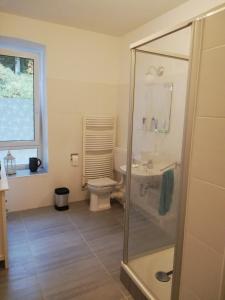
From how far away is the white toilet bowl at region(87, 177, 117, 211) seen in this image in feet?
10.3

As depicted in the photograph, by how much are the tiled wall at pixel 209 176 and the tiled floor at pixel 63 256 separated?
0.94 metres

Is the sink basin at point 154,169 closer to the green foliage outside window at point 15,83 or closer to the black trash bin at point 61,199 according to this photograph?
the black trash bin at point 61,199

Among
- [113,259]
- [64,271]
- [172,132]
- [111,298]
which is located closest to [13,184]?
[64,271]

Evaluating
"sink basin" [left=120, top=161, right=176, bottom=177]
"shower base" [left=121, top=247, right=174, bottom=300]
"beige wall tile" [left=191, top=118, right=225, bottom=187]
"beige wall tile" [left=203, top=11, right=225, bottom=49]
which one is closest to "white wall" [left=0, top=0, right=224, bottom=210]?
"sink basin" [left=120, top=161, right=176, bottom=177]

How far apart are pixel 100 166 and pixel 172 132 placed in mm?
1401

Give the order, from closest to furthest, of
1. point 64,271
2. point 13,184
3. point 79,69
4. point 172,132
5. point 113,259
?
point 64,271 < point 113,259 < point 172,132 < point 13,184 < point 79,69

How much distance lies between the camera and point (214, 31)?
988mm

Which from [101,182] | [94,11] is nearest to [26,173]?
[101,182]

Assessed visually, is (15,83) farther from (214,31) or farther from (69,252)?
(214,31)

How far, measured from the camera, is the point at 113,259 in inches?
86.7

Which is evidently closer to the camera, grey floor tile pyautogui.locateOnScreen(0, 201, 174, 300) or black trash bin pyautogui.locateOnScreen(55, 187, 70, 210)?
grey floor tile pyautogui.locateOnScreen(0, 201, 174, 300)

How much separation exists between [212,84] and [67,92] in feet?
8.35

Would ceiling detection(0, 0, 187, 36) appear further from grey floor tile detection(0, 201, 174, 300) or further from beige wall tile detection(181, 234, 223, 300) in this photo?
beige wall tile detection(181, 234, 223, 300)

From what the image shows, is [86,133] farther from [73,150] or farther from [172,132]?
[172,132]
